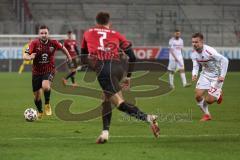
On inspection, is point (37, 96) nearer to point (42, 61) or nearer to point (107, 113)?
point (42, 61)

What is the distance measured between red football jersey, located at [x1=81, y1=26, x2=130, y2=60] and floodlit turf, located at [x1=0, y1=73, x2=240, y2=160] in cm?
156

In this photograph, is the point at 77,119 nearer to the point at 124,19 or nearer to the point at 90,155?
the point at 90,155

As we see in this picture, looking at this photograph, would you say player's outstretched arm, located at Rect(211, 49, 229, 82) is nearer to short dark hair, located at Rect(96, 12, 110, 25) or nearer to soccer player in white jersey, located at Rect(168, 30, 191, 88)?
short dark hair, located at Rect(96, 12, 110, 25)

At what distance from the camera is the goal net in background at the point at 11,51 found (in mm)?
43094

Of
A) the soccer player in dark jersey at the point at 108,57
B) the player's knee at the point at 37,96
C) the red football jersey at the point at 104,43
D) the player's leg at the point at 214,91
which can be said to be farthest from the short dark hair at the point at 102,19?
the player's knee at the point at 37,96

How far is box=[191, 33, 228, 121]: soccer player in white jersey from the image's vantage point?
15.0 meters

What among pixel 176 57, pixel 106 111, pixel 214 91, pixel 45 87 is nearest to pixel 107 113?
pixel 106 111

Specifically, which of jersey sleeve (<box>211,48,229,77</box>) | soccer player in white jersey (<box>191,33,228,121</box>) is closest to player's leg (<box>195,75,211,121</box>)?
soccer player in white jersey (<box>191,33,228,121</box>)

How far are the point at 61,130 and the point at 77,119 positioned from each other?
2856 millimetres

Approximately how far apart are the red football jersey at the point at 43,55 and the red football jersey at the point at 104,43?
16.8 ft

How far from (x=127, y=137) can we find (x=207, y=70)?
4.10 meters

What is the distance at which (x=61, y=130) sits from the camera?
13.5 m

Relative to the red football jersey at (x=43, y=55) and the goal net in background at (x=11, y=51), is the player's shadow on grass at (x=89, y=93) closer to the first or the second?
the red football jersey at (x=43, y=55)

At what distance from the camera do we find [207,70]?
1570cm
